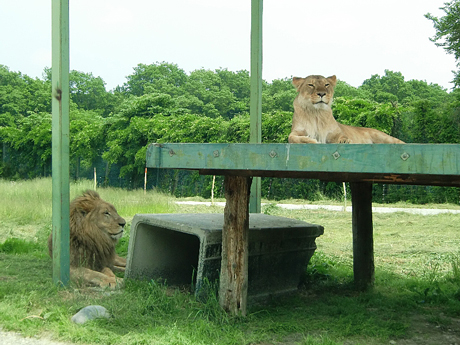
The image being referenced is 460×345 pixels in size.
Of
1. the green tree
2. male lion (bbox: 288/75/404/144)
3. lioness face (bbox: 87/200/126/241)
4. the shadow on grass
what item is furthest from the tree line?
male lion (bbox: 288/75/404/144)

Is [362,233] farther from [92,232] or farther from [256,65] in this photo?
[92,232]

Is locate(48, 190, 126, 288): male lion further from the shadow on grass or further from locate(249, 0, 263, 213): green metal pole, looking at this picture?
locate(249, 0, 263, 213): green metal pole

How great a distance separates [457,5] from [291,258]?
47.2 feet

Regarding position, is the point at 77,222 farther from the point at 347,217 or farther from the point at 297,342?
the point at 347,217

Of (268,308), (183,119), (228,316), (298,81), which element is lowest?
(268,308)

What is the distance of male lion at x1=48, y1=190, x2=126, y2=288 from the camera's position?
5.23 m

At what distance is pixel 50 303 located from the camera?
13.6 ft

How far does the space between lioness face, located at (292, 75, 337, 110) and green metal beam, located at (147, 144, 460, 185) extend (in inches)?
44.7

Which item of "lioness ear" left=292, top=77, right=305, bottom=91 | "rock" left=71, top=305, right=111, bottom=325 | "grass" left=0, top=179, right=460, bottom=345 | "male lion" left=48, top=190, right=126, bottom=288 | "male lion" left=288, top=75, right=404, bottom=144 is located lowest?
"grass" left=0, top=179, right=460, bottom=345

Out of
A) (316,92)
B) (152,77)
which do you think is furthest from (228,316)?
(152,77)

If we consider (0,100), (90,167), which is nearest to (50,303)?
(90,167)

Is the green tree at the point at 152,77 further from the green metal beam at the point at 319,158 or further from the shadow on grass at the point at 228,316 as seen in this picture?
the green metal beam at the point at 319,158

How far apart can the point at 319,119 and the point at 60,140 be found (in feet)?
7.86

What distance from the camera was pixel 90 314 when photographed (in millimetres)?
3725
